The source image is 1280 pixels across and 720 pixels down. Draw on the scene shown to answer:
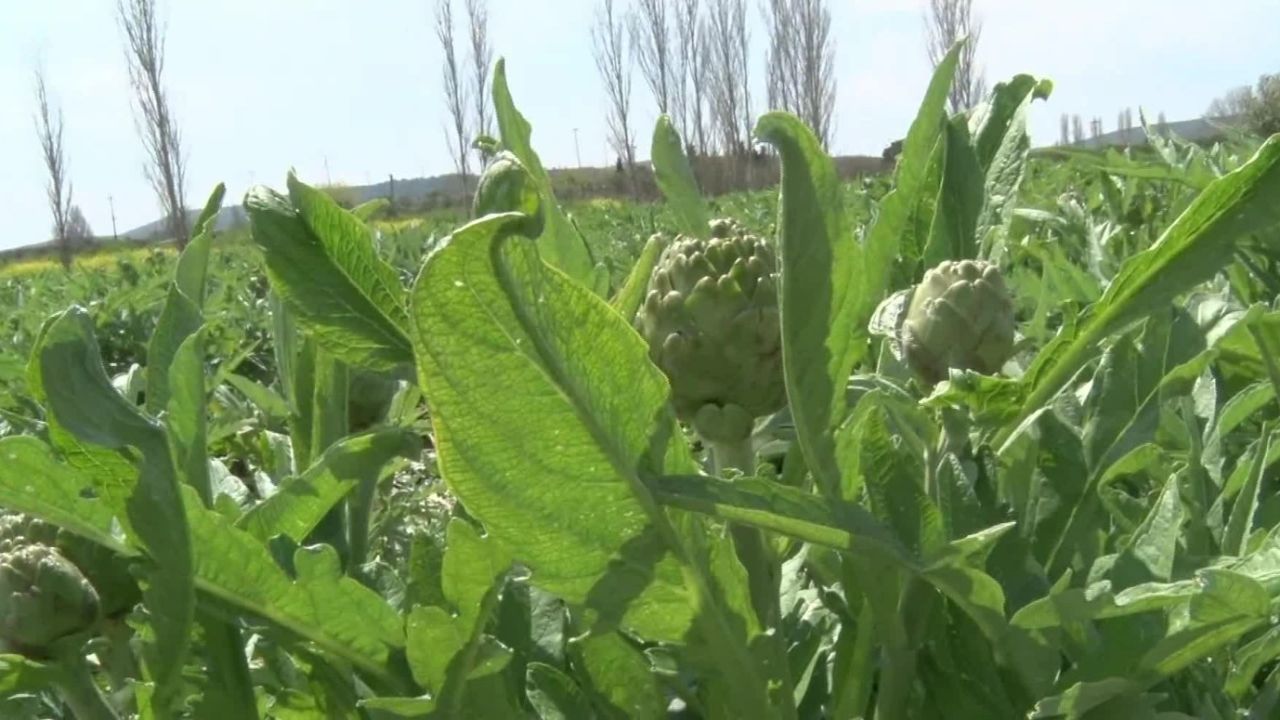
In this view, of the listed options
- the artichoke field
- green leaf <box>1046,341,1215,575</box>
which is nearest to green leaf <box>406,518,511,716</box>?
the artichoke field

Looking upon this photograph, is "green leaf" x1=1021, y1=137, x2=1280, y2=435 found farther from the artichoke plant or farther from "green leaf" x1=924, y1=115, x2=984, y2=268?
the artichoke plant

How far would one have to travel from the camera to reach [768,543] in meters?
0.66

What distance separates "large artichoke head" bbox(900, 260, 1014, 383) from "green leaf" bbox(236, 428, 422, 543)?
26cm

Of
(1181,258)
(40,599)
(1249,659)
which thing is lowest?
(1249,659)

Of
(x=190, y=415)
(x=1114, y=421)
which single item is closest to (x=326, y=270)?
(x=190, y=415)

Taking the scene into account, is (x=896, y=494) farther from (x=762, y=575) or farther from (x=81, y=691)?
(x=81, y=691)

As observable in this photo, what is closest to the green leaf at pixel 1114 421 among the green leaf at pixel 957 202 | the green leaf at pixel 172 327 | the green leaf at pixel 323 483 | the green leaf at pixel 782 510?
the green leaf at pixel 957 202

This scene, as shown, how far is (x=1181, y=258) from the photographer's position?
0.63 m

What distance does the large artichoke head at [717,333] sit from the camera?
2.04ft

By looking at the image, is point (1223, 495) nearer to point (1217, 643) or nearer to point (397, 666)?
point (1217, 643)

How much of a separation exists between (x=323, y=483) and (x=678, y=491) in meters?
0.24

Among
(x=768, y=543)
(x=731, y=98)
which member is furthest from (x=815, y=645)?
(x=731, y=98)

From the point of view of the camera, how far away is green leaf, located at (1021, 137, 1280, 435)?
595 millimetres

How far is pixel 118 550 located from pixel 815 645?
1.12 feet
